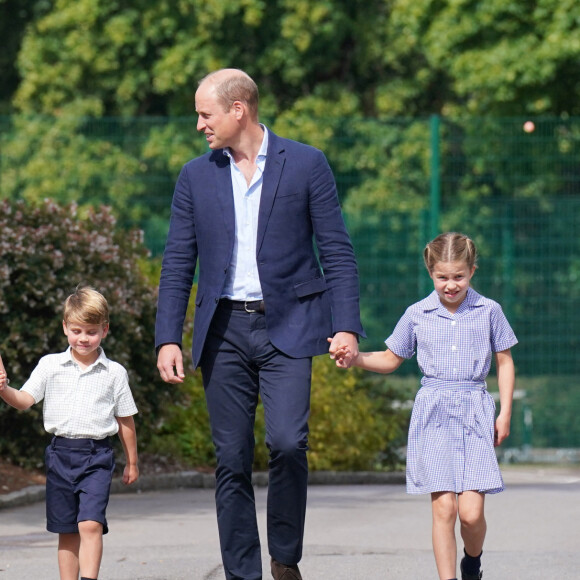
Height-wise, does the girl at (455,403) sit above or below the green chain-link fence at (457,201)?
below

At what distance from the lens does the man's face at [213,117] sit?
219 inches

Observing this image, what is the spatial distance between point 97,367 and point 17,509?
11.9 ft

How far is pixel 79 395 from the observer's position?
554 cm

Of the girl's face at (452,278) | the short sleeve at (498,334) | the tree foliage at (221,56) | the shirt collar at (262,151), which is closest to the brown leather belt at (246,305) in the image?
the shirt collar at (262,151)

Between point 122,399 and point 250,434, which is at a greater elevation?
A: point 122,399

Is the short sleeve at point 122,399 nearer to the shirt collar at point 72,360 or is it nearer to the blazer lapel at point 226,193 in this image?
the shirt collar at point 72,360

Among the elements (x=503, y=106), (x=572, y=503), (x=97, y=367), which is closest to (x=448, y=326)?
(x=97, y=367)

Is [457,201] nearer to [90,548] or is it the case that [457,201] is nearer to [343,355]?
[343,355]

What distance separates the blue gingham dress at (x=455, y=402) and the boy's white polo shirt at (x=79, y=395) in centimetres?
112

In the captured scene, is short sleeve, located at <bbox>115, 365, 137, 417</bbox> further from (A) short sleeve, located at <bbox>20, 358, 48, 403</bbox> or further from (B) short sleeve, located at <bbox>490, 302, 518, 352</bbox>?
(B) short sleeve, located at <bbox>490, 302, 518, 352</bbox>

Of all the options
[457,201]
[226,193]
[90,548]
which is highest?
[457,201]

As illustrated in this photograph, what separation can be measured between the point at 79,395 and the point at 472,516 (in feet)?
5.04

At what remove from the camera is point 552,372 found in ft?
45.9

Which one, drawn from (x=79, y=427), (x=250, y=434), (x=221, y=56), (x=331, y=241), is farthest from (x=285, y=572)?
(x=221, y=56)
